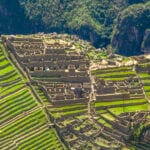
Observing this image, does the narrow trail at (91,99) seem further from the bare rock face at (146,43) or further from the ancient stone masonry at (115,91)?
the bare rock face at (146,43)

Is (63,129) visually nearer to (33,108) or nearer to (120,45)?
(33,108)

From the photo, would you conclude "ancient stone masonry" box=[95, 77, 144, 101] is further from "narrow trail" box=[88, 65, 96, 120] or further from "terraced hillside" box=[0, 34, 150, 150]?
"narrow trail" box=[88, 65, 96, 120]

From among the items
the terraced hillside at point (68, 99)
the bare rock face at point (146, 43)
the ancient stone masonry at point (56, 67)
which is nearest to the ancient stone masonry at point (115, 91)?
the terraced hillside at point (68, 99)

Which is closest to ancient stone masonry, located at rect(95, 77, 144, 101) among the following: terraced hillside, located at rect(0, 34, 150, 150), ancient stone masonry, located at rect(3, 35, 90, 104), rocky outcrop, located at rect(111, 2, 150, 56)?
terraced hillside, located at rect(0, 34, 150, 150)

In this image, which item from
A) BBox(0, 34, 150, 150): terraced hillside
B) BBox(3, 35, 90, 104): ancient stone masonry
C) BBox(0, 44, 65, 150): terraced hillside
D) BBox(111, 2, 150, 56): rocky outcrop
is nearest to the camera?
BBox(0, 44, 65, 150): terraced hillside

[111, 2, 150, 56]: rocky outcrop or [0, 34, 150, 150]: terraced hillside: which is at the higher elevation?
[0, 34, 150, 150]: terraced hillside

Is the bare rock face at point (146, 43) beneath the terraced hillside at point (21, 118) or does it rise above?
beneath

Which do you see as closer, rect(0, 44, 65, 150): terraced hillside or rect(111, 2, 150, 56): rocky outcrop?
rect(0, 44, 65, 150): terraced hillside

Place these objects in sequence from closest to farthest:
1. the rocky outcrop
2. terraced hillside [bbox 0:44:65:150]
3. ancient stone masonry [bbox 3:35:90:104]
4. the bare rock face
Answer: terraced hillside [bbox 0:44:65:150]
ancient stone masonry [bbox 3:35:90:104]
the bare rock face
the rocky outcrop

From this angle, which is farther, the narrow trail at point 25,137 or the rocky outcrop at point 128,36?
the rocky outcrop at point 128,36

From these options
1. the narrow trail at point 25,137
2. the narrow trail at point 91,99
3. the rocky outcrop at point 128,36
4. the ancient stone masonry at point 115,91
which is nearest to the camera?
the narrow trail at point 25,137
